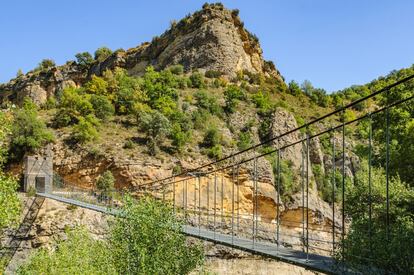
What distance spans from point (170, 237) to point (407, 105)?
34.4 feet

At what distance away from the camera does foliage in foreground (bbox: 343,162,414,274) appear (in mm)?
9203

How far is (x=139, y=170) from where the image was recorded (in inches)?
936

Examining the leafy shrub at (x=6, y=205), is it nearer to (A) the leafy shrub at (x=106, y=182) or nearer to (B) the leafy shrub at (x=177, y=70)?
(A) the leafy shrub at (x=106, y=182)

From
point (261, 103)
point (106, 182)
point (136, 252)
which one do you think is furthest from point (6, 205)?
point (261, 103)

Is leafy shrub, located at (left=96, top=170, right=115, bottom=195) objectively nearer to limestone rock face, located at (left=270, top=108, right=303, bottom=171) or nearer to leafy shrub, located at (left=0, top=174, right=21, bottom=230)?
limestone rock face, located at (left=270, top=108, right=303, bottom=171)

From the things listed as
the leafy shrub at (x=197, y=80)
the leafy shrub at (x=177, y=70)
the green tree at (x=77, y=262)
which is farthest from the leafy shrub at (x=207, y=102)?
the green tree at (x=77, y=262)

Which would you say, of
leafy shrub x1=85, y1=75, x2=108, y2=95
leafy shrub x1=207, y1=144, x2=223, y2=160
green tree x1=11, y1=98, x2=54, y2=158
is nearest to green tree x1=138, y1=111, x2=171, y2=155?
leafy shrub x1=207, y1=144, x2=223, y2=160

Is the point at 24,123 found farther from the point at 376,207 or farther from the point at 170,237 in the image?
the point at 376,207

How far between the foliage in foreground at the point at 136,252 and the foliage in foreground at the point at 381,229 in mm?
5006

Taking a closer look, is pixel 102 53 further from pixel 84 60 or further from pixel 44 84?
A: pixel 44 84

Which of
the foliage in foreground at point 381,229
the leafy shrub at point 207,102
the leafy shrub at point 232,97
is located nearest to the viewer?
the foliage in foreground at point 381,229

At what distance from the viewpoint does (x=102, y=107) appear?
2759cm

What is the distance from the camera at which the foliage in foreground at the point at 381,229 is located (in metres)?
9.20

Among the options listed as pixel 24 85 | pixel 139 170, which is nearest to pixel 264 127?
pixel 139 170
